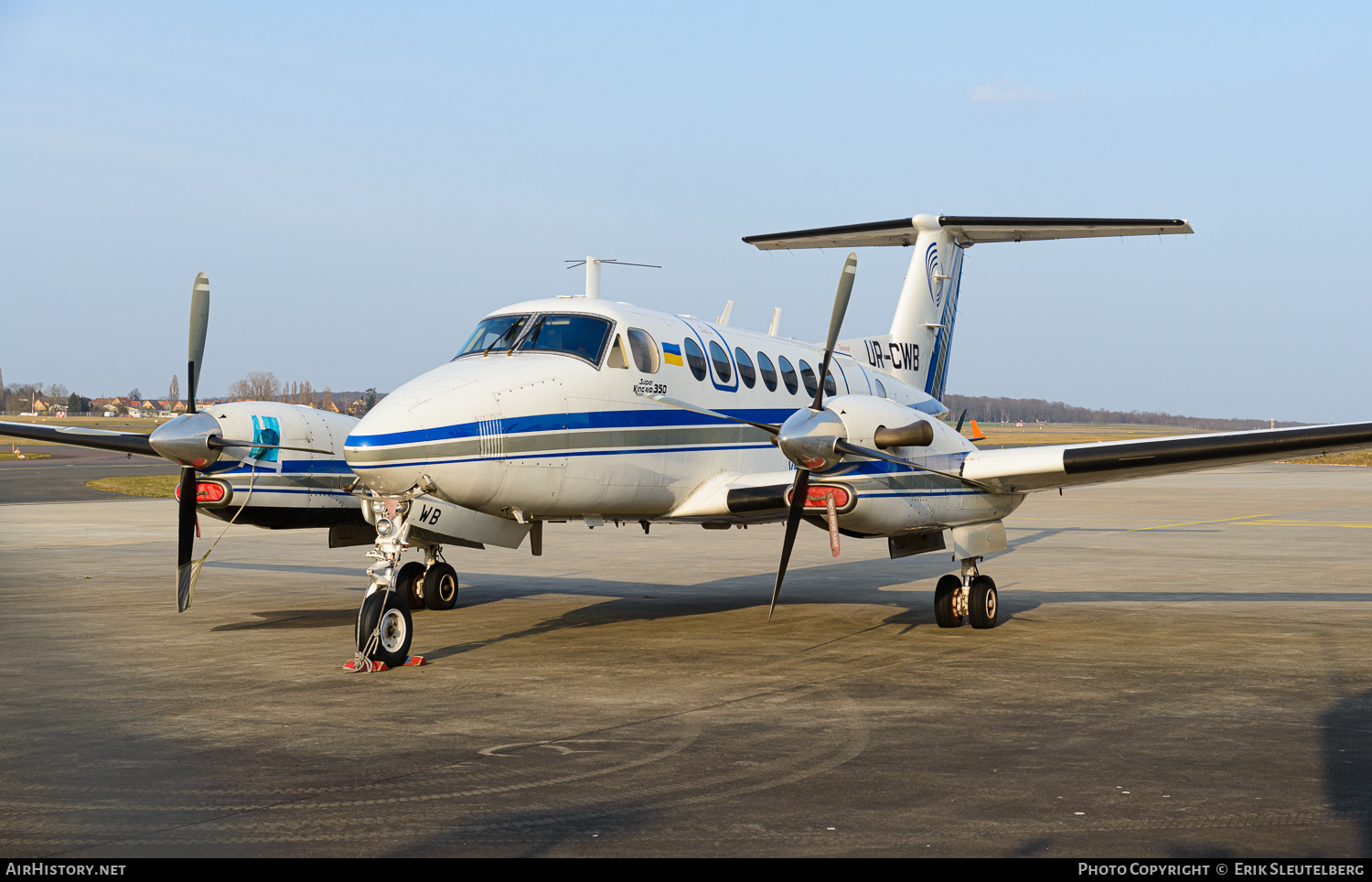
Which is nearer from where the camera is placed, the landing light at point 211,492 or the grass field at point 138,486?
the landing light at point 211,492

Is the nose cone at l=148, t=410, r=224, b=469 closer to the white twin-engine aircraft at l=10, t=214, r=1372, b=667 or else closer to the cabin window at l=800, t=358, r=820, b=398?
the white twin-engine aircraft at l=10, t=214, r=1372, b=667

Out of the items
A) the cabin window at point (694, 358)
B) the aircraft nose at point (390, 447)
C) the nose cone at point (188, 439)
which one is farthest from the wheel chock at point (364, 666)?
the cabin window at point (694, 358)

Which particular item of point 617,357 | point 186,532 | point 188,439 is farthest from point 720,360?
point 186,532

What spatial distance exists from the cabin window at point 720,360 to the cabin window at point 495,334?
89.2 inches

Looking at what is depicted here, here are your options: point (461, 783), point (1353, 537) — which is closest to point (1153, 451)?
point (461, 783)

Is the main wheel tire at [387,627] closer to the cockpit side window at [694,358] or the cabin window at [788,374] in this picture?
the cockpit side window at [694,358]

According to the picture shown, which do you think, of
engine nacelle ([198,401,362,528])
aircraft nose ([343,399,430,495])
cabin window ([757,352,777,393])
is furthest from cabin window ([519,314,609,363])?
engine nacelle ([198,401,362,528])

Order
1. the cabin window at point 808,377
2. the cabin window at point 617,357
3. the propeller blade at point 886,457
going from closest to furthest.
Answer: the propeller blade at point 886,457 → the cabin window at point 617,357 → the cabin window at point 808,377

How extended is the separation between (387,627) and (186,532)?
3245 millimetres

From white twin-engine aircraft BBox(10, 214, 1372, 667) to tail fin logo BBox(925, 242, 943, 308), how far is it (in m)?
4.43

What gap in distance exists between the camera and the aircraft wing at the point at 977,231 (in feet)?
52.8

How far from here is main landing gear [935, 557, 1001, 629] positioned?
12094mm

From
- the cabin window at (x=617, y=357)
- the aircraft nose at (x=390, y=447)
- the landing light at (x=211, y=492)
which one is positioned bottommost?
the landing light at (x=211, y=492)

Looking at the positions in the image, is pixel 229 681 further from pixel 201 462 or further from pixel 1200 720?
pixel 1200 720
